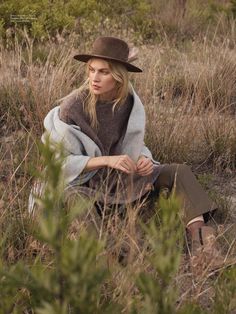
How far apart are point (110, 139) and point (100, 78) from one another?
0.35 meters

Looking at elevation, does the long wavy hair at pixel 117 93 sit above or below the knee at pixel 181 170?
above

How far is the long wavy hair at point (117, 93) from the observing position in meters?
3.06

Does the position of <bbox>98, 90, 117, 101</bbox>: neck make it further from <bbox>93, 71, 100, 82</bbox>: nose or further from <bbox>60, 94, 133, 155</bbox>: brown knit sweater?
<bbox>93, 71, 100, 82</bbox>: nose

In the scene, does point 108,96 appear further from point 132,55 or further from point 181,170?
point 181,170

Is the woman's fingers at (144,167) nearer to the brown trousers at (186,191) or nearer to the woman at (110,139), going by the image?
the woman at (110,139)

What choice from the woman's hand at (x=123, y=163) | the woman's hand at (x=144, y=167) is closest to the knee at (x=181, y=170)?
the woman's hand at (x=144, y=167)

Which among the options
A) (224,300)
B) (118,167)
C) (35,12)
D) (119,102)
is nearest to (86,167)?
(118,167)

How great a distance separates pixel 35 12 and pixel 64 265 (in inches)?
260

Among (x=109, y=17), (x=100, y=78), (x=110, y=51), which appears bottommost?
(x=109, y=17)

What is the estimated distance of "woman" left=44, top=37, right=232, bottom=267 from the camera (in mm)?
2979

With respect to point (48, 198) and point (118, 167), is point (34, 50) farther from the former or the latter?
point (48, 198)

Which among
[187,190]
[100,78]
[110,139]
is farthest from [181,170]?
[100,78]

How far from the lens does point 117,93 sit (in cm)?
319

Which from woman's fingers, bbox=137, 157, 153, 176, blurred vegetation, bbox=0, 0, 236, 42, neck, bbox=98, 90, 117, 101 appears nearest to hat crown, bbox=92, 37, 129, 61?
neck, bbox=98, 90, 117, 101
